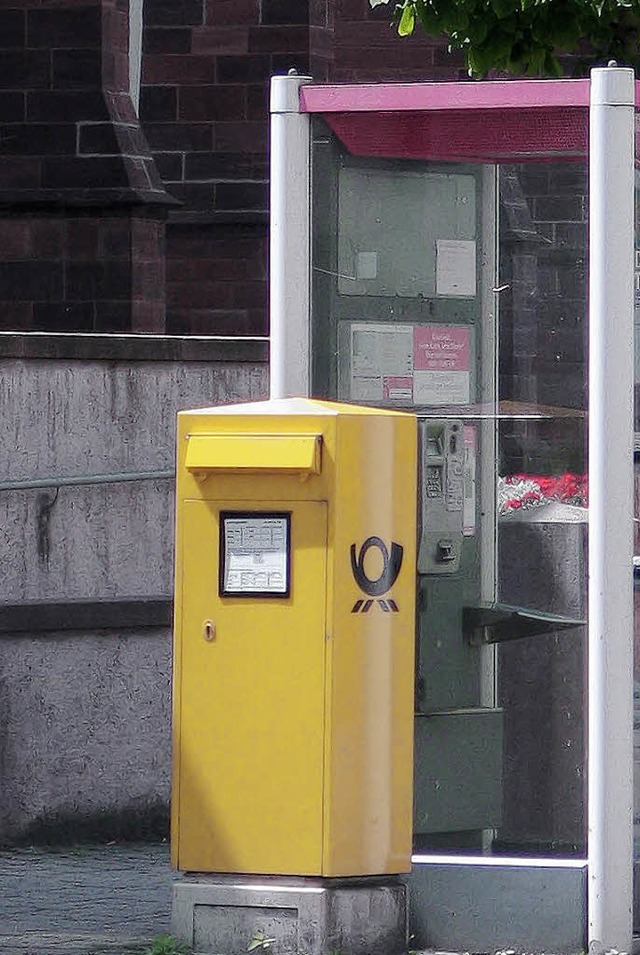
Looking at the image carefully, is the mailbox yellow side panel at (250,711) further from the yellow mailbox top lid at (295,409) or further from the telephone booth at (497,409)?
the telephone booth at (497,409)

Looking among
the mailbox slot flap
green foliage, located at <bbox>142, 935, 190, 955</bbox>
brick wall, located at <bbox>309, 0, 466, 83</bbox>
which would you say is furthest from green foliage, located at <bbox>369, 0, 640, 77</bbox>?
brick wall, located at <bbox>309, 0, 466, 83</bbox>

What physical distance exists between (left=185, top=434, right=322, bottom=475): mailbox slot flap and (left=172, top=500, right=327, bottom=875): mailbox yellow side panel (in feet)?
0.38

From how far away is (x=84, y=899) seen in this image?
7.41m

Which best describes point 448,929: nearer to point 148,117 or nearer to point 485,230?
point 485,230

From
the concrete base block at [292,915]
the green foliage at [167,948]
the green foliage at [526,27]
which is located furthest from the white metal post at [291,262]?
the green foliage at [526,27]

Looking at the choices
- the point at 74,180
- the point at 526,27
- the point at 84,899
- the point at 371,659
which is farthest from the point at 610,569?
the point at 74,180

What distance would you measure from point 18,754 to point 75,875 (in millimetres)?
771

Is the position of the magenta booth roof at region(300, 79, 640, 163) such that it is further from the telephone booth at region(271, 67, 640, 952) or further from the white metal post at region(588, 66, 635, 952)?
the white metal post at region(588, 66, 635, 952)

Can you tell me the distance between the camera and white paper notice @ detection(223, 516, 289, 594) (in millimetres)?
6172

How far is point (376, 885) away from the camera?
248 inches

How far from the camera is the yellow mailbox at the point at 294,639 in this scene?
6129mm

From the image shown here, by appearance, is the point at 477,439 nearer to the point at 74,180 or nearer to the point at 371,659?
the point at 371,659

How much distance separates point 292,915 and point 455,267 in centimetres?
187

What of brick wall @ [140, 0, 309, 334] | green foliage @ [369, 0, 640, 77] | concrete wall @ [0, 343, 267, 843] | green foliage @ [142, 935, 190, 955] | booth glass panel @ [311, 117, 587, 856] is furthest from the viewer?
brick wall @ [140, 0, 309, 334]
